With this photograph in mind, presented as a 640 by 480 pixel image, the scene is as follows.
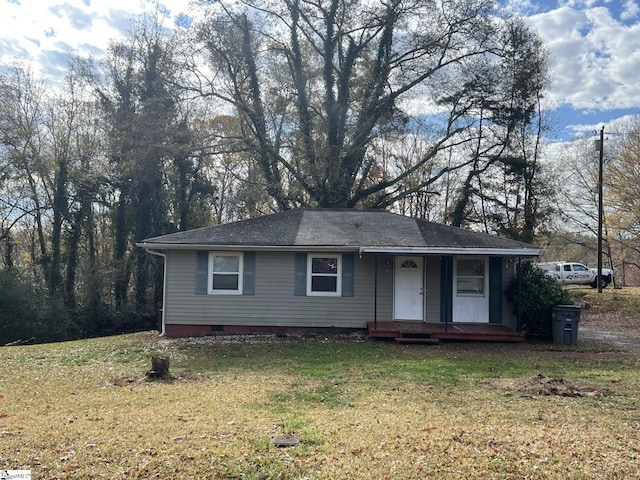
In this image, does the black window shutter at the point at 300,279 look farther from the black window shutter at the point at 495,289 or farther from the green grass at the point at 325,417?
the black window shutter at the point at 495,289

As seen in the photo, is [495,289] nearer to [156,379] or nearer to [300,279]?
[300,279]

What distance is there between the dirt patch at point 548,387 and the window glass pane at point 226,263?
7743 mm

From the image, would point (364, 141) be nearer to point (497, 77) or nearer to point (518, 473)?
point (497, 77)

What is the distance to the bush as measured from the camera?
1225 cm

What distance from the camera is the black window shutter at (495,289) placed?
1302 centimetres

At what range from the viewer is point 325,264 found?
13195 millimetres

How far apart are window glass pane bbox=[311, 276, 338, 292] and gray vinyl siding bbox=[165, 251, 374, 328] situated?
262mm

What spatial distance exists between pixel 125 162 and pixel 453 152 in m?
17.6

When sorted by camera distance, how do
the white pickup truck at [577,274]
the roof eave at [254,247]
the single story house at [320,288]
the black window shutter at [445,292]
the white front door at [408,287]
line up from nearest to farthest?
the roof eave at [254,247] < the black window shutter at [445,292] < the single story house at [320,288] < the white front door at [408,287] < the white pickup truck at [577,274]

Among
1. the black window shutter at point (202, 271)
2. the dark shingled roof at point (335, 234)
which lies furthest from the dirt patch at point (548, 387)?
the black window shutter at point (202, 271)

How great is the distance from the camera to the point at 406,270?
13164mm

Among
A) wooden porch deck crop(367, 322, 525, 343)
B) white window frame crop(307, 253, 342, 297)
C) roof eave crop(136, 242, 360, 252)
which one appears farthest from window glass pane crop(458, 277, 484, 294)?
white window frame crop(307, 253, 342, 297)

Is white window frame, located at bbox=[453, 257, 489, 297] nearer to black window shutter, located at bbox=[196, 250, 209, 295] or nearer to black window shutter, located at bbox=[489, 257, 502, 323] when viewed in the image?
black window shutter, located at bbox=[489, 257, 502, 323]

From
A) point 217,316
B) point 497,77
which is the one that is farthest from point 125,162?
point 497,77
